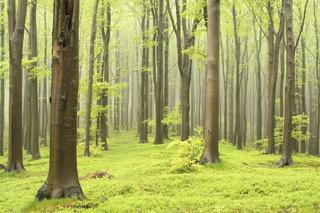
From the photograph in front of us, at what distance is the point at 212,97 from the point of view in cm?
1170

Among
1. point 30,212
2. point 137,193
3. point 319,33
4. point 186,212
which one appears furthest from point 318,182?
point 319,33

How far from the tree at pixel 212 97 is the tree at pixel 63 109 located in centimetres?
513

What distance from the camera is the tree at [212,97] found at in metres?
11.7

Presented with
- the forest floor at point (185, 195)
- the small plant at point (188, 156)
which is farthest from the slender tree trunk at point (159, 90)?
the forest floor at point (185, 195)

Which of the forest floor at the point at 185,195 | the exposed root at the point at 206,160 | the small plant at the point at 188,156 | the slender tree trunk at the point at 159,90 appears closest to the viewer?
the forest floor at the point at 185,195

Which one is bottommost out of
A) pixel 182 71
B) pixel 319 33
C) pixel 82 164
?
pixel 82 164

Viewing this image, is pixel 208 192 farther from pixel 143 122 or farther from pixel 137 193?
pixel 143 122

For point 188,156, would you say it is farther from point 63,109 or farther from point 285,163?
point 63,109

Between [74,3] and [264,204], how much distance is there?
17.4ft

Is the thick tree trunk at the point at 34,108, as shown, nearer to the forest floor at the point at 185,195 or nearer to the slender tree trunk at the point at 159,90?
the forest floor at the point at 185,195

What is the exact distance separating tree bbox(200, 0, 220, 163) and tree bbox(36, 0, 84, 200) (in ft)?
16.8

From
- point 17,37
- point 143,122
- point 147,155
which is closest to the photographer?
point 17,37

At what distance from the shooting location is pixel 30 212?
7070 mm

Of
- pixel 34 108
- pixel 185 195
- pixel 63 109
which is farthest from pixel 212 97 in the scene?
pixel 34 108
